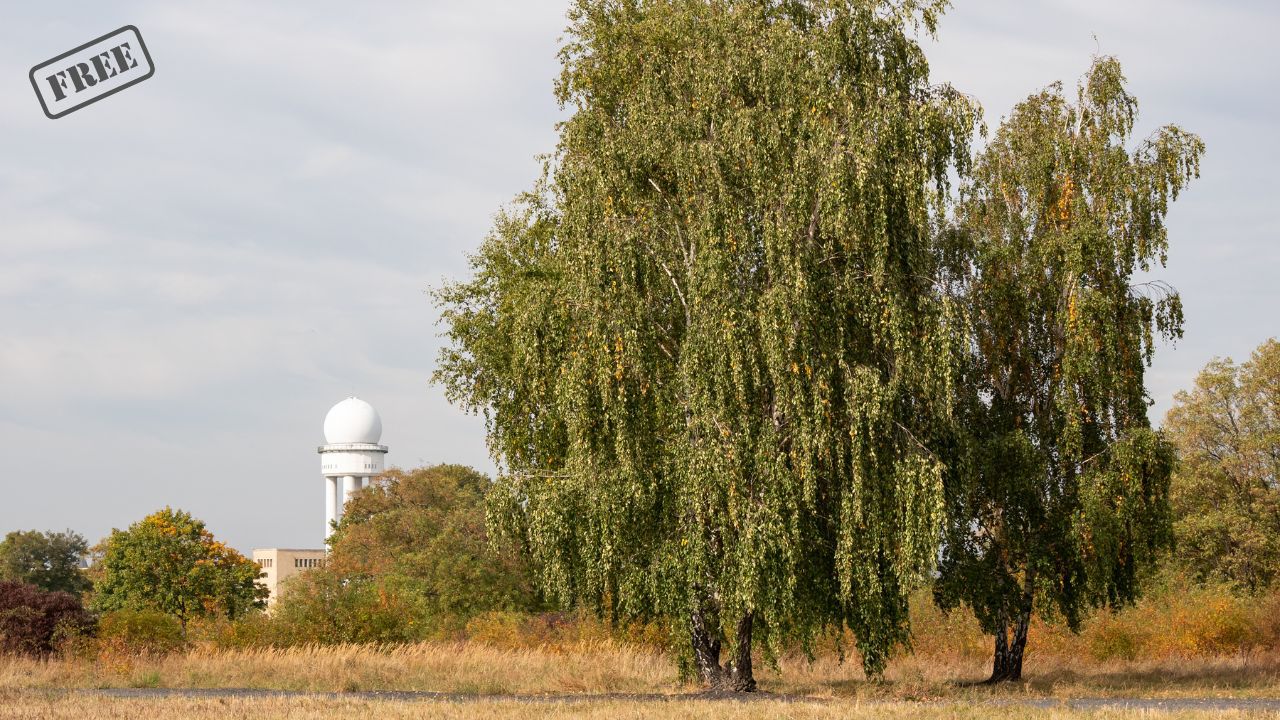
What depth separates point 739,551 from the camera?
22.0m

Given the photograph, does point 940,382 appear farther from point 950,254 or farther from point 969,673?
point 969,673

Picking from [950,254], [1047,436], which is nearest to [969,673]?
[1047,436]

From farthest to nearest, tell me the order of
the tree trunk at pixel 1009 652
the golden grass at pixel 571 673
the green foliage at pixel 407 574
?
the green foliage at pixel 407 574, the tree trunk at pixel 1009 652, the golden grass at pixel 571 673

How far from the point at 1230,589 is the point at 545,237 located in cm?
2545

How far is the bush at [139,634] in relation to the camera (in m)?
32.2

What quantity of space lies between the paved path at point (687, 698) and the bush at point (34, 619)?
24.7ft

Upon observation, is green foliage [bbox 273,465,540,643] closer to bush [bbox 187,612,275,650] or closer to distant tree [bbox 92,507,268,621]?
bush [bbox 187,612,275,650]

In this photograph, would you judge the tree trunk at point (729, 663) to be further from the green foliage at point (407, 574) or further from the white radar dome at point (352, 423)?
the white radar dome at point (352, 423)

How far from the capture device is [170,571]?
5700 centimetres

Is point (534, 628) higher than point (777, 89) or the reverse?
the reverse

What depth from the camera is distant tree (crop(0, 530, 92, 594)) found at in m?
82.1

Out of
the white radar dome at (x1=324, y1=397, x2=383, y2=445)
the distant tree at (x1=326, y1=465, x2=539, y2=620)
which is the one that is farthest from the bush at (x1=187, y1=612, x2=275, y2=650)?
the white radar dome at (x1=324, y1=397, x2=383, y2=445)

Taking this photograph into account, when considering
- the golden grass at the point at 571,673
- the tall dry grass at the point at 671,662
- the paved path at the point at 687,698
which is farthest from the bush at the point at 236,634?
the paved path at the point at 687,698

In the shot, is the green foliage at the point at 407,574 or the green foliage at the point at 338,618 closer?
the green foliage at the point at 338,618
